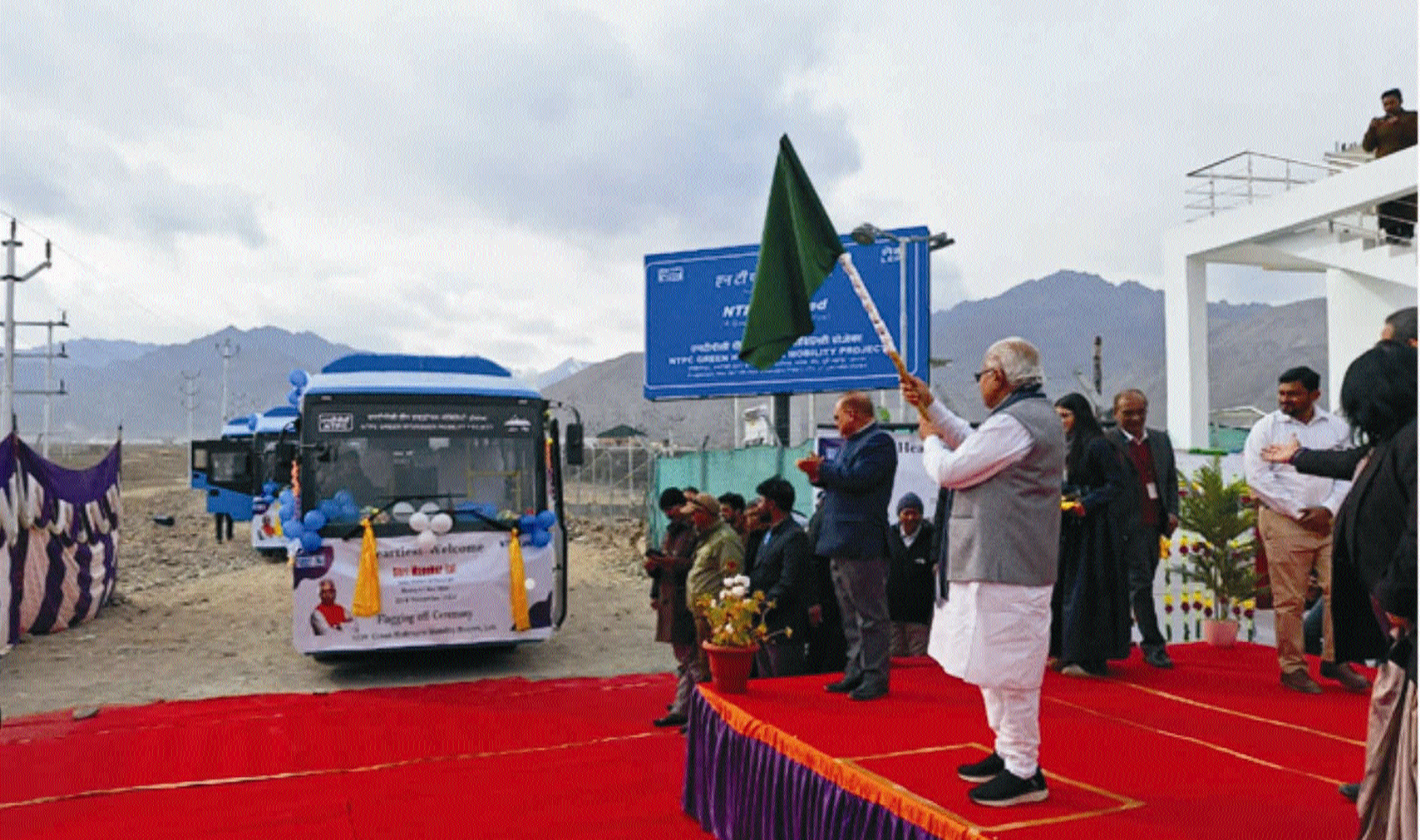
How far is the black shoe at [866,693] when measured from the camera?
5.05 m

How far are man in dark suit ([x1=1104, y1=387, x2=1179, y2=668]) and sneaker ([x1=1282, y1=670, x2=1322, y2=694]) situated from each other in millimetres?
796

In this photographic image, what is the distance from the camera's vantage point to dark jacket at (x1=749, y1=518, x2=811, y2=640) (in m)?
5.98

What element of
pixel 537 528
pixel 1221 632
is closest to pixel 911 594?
pixel 1221 632

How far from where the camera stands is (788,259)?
511 cm

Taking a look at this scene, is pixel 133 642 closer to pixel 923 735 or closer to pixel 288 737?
pixel 288 737

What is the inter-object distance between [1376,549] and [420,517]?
284 inches

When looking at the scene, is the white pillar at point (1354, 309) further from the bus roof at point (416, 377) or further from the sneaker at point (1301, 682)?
the bus roof at point (416, 377)

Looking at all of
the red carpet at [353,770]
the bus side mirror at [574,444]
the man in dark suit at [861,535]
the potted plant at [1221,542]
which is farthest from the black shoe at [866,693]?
the bus side mirror at [574,444]

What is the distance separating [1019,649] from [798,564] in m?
2.66

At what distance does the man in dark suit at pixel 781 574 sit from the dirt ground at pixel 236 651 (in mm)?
1296

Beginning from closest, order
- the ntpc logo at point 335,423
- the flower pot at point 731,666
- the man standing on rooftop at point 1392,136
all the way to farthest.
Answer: the flower pot at point 731,666 → the ntpc logo at point 335,423 → the man standing on rooftop at point 1392,136

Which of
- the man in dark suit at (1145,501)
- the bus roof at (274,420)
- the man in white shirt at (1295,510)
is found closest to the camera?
the man in white shirt at (1295,510)

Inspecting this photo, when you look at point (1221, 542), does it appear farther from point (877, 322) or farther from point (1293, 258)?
point (1293, 258)

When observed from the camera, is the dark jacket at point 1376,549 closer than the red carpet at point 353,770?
Yes
